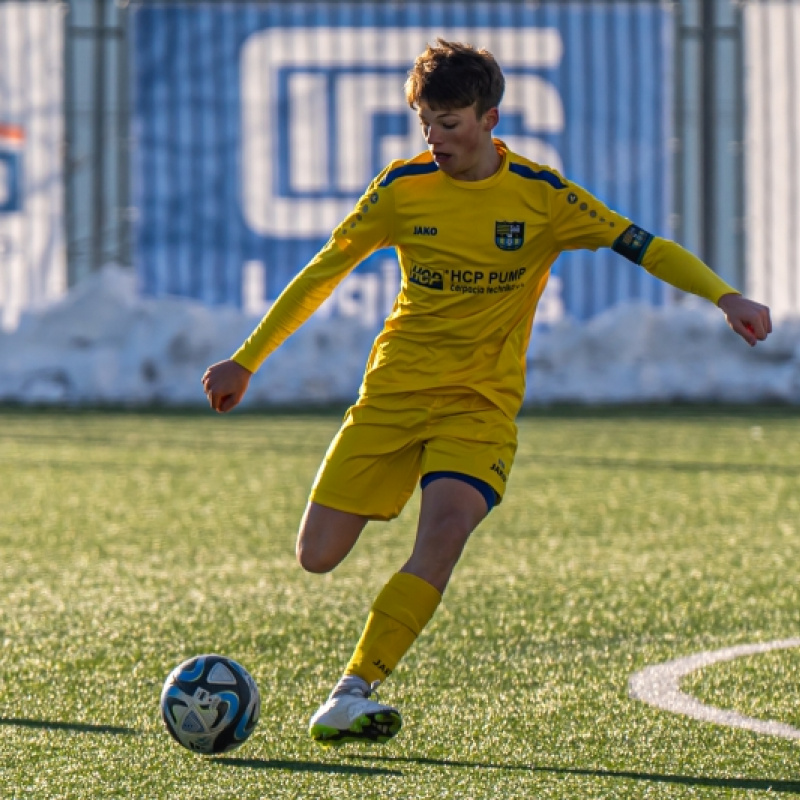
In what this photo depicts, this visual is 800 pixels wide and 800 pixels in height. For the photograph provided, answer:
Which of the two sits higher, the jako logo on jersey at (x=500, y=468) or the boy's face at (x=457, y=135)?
the boy's face at (x=457, y=135)

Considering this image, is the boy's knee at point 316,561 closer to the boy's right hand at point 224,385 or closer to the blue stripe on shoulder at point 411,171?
the boy's right hand at point 224,385

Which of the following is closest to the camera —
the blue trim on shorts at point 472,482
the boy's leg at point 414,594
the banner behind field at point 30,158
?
the boy's leg at point 414,594

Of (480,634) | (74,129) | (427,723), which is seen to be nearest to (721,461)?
(480,634)

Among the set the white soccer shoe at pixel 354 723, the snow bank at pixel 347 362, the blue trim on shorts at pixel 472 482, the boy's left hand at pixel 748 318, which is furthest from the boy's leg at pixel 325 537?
the snow bank at pixel 347 362

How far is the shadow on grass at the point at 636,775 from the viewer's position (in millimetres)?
3232

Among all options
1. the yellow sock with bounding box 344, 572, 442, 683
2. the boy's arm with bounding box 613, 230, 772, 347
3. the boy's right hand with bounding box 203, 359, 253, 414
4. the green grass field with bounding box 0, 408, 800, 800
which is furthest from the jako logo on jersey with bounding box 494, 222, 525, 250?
the green grass field with bounding box 0, 408, 800, 800

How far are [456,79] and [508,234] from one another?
42 centimetres

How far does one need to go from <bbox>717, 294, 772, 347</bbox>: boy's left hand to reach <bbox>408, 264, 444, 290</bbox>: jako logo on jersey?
71 cm

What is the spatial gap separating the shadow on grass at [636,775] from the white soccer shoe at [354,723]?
0.24ft

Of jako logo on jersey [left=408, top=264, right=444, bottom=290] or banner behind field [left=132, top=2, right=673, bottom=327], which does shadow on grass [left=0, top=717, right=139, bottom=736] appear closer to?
jako logo on jersey [left=408, top=264, right=444, bottom=290]

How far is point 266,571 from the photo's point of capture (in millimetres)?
6250

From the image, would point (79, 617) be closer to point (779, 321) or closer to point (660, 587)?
point (660, 587)

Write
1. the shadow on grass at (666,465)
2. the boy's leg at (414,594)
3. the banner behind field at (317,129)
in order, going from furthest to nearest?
1. the banner behind field at (317,129)
2. the shadow on grass at (666,465)
3. the boy's leg at (414,594)

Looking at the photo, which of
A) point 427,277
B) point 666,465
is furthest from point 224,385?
point 666,465
